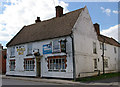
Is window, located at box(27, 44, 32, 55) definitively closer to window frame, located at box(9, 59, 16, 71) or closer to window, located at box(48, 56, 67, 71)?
window frame, located at box(9, 59, 16, 71)

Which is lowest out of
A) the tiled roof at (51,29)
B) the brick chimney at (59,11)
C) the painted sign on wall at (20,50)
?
the painted sign on wall at (20,50)

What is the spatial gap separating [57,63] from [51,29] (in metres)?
5.40

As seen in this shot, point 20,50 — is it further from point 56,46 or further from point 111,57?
point 111,57

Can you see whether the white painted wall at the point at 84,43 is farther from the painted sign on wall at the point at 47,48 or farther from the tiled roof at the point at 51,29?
the painted sign on wall at the point at 47,48

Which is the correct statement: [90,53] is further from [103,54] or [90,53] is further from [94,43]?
[103,54]

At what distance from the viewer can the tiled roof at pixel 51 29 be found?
18656 mm

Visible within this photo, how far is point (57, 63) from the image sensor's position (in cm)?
1792

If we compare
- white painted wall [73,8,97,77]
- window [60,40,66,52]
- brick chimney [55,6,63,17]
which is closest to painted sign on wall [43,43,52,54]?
window [60,40,66,52]

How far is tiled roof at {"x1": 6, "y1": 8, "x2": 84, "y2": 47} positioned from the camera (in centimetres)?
1866

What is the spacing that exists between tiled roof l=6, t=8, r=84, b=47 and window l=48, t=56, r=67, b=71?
287 cm

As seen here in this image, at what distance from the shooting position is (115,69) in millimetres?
29031

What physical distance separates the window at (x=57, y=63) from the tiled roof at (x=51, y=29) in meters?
2.87

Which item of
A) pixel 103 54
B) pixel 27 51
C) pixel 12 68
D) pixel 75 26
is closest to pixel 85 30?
pixel 75 26

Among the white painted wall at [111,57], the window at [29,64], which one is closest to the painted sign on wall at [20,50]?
the window at [29,64]
